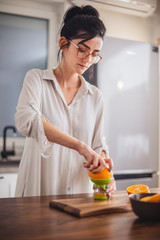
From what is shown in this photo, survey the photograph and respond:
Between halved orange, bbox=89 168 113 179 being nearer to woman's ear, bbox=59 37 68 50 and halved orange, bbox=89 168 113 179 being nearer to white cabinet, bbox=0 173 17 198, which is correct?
woman's ear, bbox=59 37 68 50

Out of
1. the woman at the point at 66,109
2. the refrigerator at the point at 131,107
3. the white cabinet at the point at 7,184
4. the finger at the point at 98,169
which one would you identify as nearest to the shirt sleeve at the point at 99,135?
the woman at the point at 66,109

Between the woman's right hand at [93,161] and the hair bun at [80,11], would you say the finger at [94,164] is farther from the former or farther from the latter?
the hair bun at [80,11]

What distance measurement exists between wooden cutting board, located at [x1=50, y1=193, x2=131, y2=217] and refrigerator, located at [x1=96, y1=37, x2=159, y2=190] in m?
1.45

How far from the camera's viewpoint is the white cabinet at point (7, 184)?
232 cm

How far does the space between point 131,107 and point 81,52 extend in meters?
1.38

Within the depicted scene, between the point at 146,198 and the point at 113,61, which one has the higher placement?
the point at 113,61

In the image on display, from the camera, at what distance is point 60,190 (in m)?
1.44

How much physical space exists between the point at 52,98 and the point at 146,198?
0.74m

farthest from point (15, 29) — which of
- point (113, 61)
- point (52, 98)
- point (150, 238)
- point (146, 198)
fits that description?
point (150, 238)

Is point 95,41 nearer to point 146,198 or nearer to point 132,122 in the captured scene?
point 146,198

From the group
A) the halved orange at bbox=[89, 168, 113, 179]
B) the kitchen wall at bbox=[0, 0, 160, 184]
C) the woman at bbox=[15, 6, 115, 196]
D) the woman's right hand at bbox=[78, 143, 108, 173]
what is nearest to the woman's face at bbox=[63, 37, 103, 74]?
the woman at bbox=[15, 6, 115, 196]

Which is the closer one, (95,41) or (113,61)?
(95,41)

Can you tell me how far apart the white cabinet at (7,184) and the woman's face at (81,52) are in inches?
50.3

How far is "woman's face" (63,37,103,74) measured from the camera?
4.47 ft
